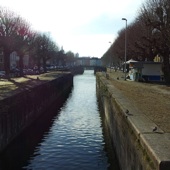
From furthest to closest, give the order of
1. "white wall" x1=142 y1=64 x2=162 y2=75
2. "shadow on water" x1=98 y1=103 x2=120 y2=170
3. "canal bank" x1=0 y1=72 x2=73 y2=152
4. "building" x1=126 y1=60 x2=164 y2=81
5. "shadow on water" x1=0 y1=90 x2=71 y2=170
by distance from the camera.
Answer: "white wall" x1=142 y1=64 x2=162 y2=75 < "building" x1=126 y1=60 x2=164 y2=81 < "canal bank" x1=0 y1=72 x2=73 y2=152 < "shadow on water" x1=0 y1=90 x2=71 y2=170 < "shadow on water" x1=98 y1=103 x2=120 y2=170

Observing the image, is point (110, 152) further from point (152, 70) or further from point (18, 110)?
point (152, 70)

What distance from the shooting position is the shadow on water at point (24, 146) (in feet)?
61.7

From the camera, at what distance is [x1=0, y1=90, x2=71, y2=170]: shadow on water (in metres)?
18.8

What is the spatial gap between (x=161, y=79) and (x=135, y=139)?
A: 127 ft

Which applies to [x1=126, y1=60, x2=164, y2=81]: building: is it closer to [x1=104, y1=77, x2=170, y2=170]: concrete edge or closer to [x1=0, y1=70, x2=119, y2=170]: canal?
[x1=0, y1=70, x2=119, y2=170]: canal

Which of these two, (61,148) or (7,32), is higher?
(7,32)

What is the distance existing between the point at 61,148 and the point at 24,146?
2.67 meters

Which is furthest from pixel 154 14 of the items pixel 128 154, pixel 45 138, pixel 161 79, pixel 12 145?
pixel 128 154

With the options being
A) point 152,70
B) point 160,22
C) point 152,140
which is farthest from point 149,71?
point 152,140

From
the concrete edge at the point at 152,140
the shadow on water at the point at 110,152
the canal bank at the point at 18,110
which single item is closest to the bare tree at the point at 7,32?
the canal bank at the point at 18,110

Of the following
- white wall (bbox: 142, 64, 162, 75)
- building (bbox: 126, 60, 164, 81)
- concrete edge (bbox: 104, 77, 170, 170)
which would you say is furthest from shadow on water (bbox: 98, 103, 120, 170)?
white wall (bbox: 142, 64, 162, 75)

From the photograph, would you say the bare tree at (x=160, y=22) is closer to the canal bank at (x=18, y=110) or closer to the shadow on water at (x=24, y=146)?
the canal bank at (x=18, y=110)

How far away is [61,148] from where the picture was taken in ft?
70.7

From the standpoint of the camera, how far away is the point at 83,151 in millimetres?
20828
